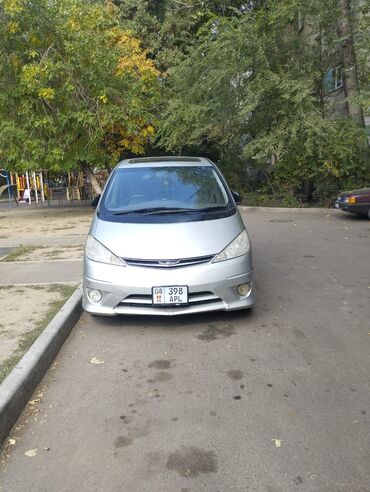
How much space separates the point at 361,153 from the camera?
1528 centimetres

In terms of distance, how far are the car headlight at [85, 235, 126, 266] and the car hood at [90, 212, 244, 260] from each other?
46mm

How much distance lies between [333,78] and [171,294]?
49.4 feet

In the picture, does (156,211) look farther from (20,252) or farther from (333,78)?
(333,78)

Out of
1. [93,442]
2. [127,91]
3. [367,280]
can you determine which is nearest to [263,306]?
[367,280]

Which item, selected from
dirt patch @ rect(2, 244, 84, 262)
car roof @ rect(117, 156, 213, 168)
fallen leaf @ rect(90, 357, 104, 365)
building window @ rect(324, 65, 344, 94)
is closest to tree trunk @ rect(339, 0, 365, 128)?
building window @ rect(324, 65, 344, 94)

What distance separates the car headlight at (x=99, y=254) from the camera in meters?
4.85

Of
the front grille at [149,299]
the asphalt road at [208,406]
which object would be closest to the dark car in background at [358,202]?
the asphalt road at [208,406]

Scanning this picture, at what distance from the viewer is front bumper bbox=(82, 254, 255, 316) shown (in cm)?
471

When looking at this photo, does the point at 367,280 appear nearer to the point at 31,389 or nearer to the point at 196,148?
the point at 31,389

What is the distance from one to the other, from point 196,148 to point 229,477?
22.0 metres

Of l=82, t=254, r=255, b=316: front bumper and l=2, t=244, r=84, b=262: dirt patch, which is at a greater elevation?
l=82, t=254, r=255, b=316: front bumper

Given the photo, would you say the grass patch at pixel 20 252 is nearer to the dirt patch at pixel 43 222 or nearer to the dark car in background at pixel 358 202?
the dirt patch at pixel 43 222

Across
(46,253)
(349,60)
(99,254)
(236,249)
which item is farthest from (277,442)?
(349,60)

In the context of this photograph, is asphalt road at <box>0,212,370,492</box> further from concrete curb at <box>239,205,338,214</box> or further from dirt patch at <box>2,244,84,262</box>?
concrete curb at <box>239,205,338,214</box>
